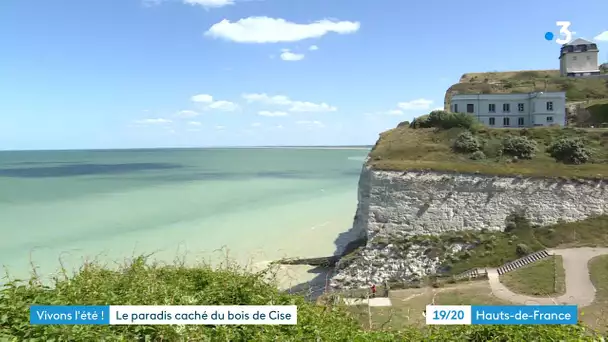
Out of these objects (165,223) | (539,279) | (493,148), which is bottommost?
(165,223)

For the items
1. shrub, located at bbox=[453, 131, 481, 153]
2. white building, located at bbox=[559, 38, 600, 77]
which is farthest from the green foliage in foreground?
white building, located at bbox=[559, 38, 600, 77]

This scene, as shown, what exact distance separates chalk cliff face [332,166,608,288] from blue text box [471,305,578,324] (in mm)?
26734

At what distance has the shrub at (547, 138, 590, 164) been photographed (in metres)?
40.7

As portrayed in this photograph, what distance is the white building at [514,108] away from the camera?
190 feet

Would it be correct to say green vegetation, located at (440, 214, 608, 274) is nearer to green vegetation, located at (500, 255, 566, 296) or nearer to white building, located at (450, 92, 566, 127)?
green vegetation, located at (500, 255, 566, 296)

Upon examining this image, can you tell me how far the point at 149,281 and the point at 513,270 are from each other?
1153 inches

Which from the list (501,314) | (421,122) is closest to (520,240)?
(421,122)

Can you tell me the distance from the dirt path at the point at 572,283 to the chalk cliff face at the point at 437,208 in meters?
5.15

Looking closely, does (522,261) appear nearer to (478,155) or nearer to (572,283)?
(572,283)

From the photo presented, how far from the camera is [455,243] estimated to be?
35.9 meters

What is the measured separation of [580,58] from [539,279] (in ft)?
244

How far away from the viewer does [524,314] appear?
8039 mm

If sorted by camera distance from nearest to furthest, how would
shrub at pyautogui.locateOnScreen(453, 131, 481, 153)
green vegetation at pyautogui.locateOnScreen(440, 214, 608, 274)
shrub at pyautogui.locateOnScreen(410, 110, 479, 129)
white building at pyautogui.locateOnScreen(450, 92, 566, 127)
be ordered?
1. green vegetation at pyautogui.locateOnScreen(440, 214, 608, 274)
2. shrub at pyautogui.locateOnScreen(453, 131, 481, 153)
3. shrub at pyautogui.locateOnScreen(410, 110, 479, 129)
4. white building at pyautogui.locateOnScreen(450, 92, 566, 127)

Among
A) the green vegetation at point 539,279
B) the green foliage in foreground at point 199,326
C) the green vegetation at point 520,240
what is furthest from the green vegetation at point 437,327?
the green vegetation at point 520,240
